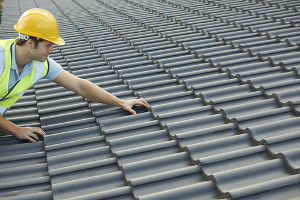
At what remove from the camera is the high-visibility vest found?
2674 millimetres

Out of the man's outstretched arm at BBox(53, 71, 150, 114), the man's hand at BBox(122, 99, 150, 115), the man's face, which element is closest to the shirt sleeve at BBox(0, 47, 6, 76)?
the man's face

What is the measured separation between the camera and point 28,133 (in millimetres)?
2762

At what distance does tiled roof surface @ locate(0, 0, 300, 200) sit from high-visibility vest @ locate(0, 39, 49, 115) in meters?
0.31

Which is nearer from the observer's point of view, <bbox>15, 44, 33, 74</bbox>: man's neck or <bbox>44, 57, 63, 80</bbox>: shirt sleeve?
<bbox>15, 44, 33, 74</bbox>: man's neck

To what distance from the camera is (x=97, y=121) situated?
2924 millimetres

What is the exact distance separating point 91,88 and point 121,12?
3.90m

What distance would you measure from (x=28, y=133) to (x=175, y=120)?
1.30 metres

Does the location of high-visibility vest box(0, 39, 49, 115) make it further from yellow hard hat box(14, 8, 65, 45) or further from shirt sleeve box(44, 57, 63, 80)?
yellow hard hat box(14, 8, 65, 45)

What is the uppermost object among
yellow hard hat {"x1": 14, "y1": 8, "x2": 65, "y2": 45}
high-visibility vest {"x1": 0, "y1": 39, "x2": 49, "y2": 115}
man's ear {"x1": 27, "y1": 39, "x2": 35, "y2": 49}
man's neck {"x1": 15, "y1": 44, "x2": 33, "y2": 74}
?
yellow hard hat {"x1": 14, "y1": 8, "x2": 65, "y2": 45}

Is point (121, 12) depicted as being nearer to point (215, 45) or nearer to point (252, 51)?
point (215, 45)

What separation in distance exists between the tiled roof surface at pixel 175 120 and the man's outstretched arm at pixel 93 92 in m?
0.10

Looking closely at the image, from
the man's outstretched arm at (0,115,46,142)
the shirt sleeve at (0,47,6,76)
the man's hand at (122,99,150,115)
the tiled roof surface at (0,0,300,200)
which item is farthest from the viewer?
the man's hand at (122,99,150,115)

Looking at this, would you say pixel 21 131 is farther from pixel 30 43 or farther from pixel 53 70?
pixel 30 43

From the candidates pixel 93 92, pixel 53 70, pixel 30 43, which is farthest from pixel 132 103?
pixel 30 43
